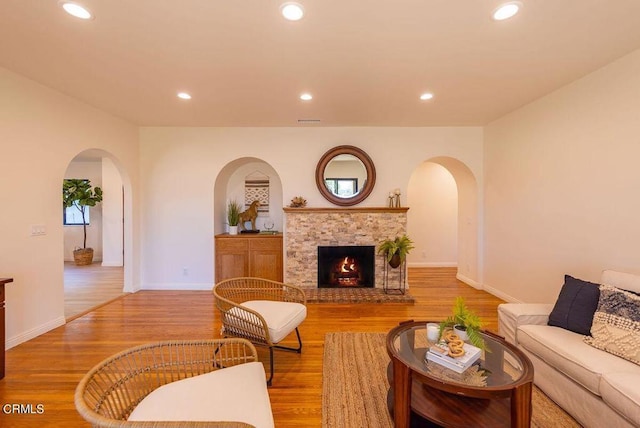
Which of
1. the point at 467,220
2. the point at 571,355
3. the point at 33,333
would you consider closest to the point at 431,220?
the point at 467,220

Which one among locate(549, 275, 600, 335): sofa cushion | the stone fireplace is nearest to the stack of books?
locate(549, 275, 600, 335): sofa cushion

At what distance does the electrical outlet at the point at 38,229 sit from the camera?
298 centimetres

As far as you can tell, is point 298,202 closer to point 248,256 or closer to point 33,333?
point 248,256

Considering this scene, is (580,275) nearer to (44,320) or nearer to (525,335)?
(525,335)

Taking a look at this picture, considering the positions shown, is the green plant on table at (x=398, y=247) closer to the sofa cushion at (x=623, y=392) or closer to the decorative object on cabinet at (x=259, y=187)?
the decorative object on cabinet at (x=259, y=187)

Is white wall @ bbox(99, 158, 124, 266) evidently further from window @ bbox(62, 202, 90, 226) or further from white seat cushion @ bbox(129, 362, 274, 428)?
white seat cushion @ bbox(129, 362, 274, 428)

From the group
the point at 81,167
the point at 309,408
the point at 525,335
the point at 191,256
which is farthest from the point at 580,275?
the point at 81,167

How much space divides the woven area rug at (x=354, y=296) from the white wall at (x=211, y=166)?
1.44m

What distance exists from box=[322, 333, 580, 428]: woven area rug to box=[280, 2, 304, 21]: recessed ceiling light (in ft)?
9.05

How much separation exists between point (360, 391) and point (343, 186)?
3156 mm

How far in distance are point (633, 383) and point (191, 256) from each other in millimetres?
Result: 5076

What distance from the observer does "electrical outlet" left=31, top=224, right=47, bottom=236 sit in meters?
2.98

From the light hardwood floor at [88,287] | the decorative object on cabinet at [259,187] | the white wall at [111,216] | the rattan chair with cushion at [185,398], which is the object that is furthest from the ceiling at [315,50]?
the white wall at [111,216]

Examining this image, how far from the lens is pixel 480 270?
4734mm
